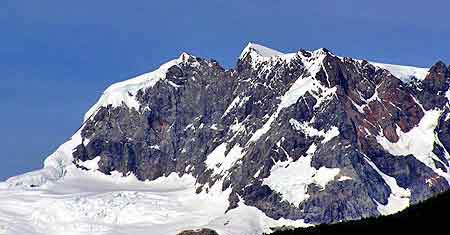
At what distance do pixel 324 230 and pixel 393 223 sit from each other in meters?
12.7

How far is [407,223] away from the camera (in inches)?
6112

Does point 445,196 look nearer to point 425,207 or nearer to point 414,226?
point 425,207

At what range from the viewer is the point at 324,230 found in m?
168

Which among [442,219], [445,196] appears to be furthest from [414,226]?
[445,196]

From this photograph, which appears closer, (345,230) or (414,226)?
(414,226)

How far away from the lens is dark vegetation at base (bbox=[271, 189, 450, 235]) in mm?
149875

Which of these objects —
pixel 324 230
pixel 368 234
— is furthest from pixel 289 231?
pixel 368 234

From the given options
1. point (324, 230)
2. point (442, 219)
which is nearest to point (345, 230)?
point (324, 230)

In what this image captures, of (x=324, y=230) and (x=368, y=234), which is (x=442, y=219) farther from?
(x=324, y=230)

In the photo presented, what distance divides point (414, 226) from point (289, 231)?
23917 millimetres

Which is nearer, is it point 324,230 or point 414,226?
point 414,226

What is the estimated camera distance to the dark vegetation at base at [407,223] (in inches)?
5901

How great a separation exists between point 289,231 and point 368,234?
16540 mm

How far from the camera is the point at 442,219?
493 feet
